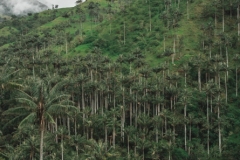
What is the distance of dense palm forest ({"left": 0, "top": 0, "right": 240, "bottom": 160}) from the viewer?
233ft

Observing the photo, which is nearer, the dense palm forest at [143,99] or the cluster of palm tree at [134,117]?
the dense palm forest at [143,99]

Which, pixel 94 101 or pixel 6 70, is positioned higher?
pixel 6 70

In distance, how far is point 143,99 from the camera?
324 feet

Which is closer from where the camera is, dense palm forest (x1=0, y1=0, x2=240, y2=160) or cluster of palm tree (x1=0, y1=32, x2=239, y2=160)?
dense palm forest (x1=0, y1=0, x2=240, y2=160)

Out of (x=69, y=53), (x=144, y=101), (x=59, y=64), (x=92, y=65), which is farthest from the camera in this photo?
(x=69, y=53)

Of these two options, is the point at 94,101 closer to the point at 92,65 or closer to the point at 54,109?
the point at 92,65

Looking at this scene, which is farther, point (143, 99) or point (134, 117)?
point (134, 117)

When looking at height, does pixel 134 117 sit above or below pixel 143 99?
below

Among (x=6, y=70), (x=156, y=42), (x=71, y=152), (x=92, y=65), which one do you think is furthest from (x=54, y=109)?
(x=156, y=42)

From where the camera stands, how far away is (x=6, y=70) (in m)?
57.5

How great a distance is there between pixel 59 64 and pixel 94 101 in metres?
22.9

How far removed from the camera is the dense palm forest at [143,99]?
70938 mm

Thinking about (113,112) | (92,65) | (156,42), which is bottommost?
(113,112)

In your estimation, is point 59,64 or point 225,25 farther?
point 225,25
